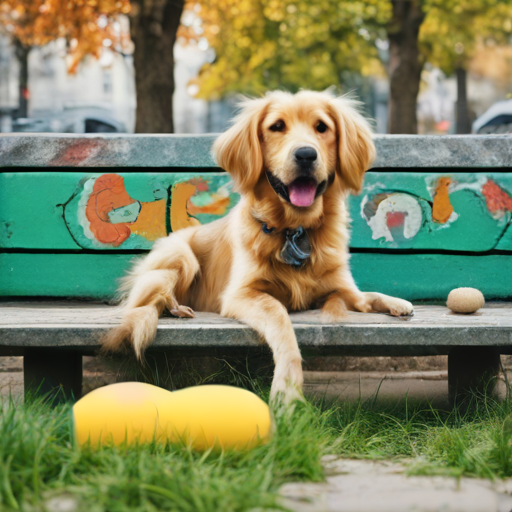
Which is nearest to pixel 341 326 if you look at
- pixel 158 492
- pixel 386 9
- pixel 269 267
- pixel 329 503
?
pixel 269 267

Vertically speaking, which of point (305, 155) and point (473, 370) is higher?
point (305, 155)

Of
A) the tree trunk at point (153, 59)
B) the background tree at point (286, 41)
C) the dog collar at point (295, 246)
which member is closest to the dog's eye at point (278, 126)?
the dog collar at point (295, 246)

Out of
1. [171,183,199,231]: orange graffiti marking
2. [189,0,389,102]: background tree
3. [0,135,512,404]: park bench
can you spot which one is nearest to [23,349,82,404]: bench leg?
[0,135,512,404]: park bench

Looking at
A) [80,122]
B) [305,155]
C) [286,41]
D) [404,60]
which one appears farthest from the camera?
[80,122]

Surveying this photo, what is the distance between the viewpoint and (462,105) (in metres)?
21.6

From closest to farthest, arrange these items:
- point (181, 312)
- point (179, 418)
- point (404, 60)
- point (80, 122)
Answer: point (179, 418), point (181, 312), point (404, 60), point (80, 122)

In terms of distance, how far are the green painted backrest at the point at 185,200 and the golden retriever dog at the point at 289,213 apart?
0.49 meters

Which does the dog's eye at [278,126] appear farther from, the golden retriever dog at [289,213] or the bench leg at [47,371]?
the bench leg at [47,371]

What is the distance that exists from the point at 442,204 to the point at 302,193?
3.65 feet

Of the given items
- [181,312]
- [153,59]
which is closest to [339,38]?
[153,59]

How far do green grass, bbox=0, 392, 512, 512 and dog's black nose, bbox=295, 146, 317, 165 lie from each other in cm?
108

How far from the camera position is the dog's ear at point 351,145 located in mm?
3043

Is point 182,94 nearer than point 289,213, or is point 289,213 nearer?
point 289,213

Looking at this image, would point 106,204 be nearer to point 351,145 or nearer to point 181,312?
point 181,312
